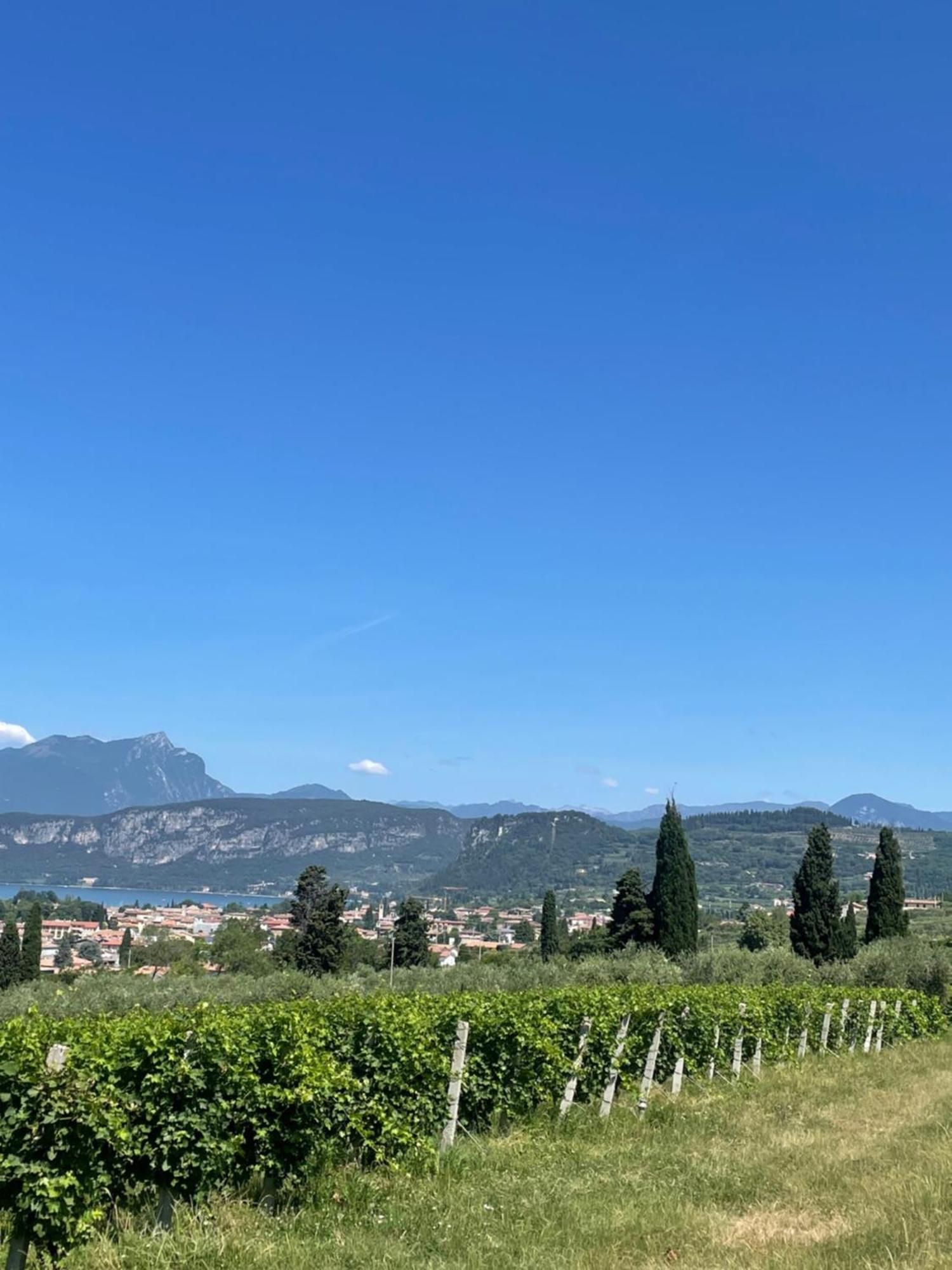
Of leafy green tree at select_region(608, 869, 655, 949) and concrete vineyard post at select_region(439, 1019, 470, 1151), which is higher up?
concrete vineyard post at select_region(439, 1019, 470, 1151)

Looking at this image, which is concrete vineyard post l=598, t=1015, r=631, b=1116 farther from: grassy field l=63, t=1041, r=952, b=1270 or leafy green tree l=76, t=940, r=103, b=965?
leafy green tree l=76, t=940, r=103, b=965

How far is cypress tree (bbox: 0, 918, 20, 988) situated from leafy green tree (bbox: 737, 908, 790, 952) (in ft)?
198

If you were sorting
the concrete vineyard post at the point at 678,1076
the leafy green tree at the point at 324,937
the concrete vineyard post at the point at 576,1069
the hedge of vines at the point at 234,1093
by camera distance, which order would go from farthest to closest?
1. the leafy green tree at the point at 324,937
2. the concrete vineyard post at the point at 678,1076
3. the concrete vineyard post at the point at 576,1069
4. the hedge of vines at the point at 234,1093

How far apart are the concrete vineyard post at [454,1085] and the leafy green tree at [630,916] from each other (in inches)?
2239

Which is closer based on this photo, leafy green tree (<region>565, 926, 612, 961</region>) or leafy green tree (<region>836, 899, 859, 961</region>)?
leafy green tree (<region>836, 899, 859, 961</region>)

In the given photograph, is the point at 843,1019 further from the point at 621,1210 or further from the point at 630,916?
the point at 630,916

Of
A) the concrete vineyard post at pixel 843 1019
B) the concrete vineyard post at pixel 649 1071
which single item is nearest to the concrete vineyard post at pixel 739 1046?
the concrete vineyard post at pixel 649 1071

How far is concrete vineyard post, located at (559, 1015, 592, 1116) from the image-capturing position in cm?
1552

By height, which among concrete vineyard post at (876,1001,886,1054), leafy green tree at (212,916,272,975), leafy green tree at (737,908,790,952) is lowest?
leafy green tree at (212,916,272,975)

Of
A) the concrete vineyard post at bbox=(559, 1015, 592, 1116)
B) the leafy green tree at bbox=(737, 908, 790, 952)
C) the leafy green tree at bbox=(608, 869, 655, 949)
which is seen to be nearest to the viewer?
the concrete vineyard post at bbox=(559, 1015, 592, 1116)

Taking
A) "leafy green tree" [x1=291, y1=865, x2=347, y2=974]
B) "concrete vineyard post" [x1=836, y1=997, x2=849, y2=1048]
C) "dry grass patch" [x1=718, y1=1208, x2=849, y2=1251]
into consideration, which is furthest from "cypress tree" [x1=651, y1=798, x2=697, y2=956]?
"dry grass patch" [x1=718, y1=1208, x2=849, y2=1251]

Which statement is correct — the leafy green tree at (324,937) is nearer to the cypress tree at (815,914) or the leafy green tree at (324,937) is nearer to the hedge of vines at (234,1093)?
the cypress tree at (815,914)

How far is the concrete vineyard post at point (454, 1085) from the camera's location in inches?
496

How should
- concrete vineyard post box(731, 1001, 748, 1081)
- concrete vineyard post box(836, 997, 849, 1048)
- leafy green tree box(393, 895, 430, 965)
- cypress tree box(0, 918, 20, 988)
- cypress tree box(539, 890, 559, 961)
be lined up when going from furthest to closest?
cypress tree box(539, 890, 559, 961), leafy green tree box(393, 895, 430, 965), cypress tree box(0, 918, 20, 988), concrete vineyard post box(836, 997, 849, 1048), concrete vineyard post box(731, 1001, 748, 1081)
